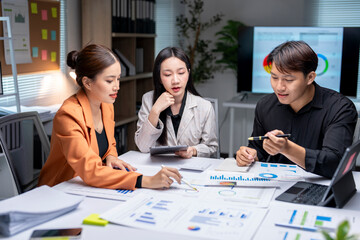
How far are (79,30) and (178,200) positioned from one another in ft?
8.59

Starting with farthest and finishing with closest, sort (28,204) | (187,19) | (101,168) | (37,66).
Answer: (187,19), (37,66), (101,168), (28,204)

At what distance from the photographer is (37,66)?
3.26 metres

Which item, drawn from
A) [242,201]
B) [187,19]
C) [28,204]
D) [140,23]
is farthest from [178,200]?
[187,19]

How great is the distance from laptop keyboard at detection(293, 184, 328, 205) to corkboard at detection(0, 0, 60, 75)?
2229 millimetres

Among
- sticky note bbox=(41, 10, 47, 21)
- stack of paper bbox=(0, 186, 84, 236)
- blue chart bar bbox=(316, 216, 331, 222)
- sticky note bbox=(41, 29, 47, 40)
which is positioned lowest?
blue chart bar bbox=(316, 216, 331, 222)

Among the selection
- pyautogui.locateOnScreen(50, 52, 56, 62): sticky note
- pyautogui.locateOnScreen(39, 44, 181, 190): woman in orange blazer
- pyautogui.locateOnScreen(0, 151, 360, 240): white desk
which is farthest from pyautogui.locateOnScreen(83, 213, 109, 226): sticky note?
pyautogui.locateOnScreen(50, 52, 56, 62): sticky note

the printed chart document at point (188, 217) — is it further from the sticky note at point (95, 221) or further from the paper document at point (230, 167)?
the paper document at point (230, 167)

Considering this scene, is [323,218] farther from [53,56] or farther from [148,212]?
[53,56]

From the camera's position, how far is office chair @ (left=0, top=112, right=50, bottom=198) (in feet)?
5.91

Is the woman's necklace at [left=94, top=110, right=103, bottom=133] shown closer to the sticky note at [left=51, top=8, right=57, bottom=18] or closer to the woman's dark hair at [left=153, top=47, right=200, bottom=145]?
the woman's dark hair at [left=153, top=47, right=200, bottom=145]

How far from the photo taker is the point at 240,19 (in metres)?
4.64

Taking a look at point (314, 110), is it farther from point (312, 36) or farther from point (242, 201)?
point (312, 36)

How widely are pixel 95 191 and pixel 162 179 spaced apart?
252 millimetres

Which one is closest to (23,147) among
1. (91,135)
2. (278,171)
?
(91,135)
